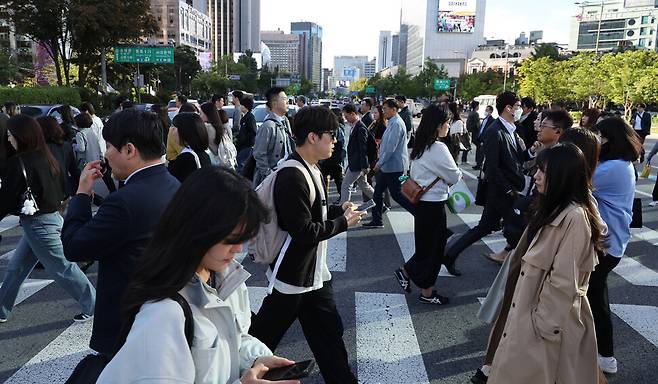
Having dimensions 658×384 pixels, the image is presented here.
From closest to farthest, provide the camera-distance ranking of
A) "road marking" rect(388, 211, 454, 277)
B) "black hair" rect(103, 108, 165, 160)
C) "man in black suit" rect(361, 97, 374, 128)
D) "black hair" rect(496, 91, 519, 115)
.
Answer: "black hair" rect(103, 108, 165, 160), "black hair" rect(496, 91, 519, 115), "road marking" rect(388, 211, 454, 277), "man in black suit" rect(361, 97, 374, 128)

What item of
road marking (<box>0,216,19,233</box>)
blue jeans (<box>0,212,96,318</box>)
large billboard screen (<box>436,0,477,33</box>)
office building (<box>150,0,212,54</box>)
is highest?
large billboard screen (<box>436,0,477,33</box>)

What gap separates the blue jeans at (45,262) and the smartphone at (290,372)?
11.0ft

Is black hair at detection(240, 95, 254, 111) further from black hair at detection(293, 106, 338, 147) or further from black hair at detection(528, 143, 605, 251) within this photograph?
black hair at detection(528, 143, 605, 251)

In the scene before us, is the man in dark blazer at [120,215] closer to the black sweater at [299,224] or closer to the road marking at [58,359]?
the black sweater at [299,224]

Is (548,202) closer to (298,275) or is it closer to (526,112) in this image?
(298,275)

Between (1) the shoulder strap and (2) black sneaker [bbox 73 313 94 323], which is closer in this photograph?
(1) the shoulder strap

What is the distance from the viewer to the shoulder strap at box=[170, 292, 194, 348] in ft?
4.86

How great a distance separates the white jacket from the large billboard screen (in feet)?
506

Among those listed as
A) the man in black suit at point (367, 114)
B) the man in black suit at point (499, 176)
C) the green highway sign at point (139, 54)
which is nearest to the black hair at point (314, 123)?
the man in black suit at point (499, 176)

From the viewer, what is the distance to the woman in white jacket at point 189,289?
1376 mm

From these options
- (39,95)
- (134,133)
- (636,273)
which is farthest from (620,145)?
(39,95)

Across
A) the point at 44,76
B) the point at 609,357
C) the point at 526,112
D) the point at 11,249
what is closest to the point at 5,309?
the point at 11,249

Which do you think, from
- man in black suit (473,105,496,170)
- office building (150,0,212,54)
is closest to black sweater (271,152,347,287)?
man in black suit (473,105,496,170)

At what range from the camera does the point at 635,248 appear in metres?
7.41
